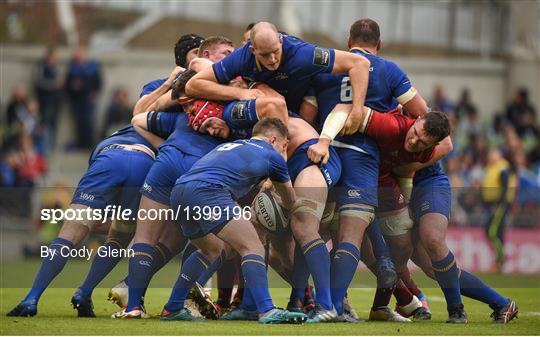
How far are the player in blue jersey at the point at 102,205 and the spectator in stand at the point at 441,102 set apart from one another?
1273 centimetres

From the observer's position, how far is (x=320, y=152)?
9.03 meters

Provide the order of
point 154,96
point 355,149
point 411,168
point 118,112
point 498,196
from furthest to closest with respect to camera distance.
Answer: point 118,112
point 498,196
point 154,96
point 411,168
point 355,149

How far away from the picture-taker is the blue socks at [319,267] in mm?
8781

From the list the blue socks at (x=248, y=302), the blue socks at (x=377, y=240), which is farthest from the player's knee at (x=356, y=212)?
the blue socks at (x=248, y=302)

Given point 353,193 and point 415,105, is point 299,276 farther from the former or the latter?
point 415,105

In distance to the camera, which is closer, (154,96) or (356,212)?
(356,212)

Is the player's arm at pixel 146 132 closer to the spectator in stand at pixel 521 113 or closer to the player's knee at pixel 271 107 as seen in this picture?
the player's knee at pixel 271 107

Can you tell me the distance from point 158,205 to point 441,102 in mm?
13364

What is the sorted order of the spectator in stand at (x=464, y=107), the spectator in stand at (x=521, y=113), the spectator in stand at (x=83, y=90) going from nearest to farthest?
the spectator in stand at (x=83, y=90) < the spectator in stand at (x=521, y=113) < the spectator in stand at (x=464, y=107)

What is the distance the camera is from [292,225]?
356 inches

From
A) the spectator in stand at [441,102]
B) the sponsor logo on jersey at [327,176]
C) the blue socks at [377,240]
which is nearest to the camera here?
the sponsor logo on jersey at [327,176]

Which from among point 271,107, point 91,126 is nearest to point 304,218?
point 271,107

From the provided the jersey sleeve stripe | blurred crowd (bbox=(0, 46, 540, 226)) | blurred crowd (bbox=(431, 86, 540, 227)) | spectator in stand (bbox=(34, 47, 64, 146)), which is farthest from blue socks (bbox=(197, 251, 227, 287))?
spectator in stand (bbox=(34, 47, 64, 146))

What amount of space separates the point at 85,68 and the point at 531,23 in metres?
8.79
